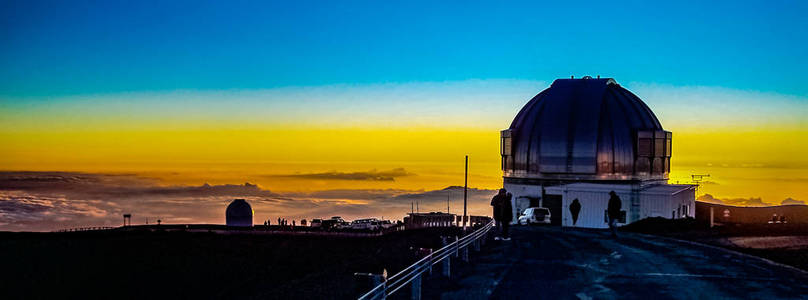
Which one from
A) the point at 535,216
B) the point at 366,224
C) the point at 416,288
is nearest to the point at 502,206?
the point at 416,288

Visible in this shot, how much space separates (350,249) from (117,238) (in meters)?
27.5

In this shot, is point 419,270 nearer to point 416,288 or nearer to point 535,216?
point 416,288

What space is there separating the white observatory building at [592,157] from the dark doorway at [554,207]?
0.08m

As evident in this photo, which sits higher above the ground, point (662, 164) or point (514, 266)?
point (662, 164)

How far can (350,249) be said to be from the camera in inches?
2303

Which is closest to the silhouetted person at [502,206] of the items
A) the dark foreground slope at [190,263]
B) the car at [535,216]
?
the dark foreground slope at [190,263]

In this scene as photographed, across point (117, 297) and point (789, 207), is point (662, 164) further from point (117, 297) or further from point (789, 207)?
point (117, 297)

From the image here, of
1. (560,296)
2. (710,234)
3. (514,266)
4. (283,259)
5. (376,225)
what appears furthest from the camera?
(376,225)

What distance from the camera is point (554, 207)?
55000 mm

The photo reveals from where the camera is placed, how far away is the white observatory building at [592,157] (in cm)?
5291

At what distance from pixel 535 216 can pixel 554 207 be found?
537 cm

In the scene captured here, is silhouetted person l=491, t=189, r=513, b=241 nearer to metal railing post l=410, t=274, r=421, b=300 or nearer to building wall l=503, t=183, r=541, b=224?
metal railing post l=410, t=274, r=421, b=300

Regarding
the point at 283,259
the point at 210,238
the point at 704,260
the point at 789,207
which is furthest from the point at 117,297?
the point at 789,207

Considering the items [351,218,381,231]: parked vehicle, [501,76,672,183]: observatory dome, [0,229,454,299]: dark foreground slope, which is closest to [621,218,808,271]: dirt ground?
[501,76,672,183]: observatory dome
